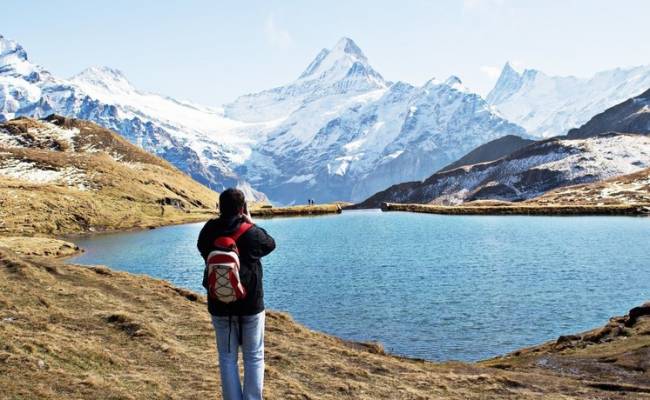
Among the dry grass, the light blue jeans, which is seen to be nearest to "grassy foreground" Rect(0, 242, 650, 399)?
the light blue jeans

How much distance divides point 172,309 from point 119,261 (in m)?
67.8

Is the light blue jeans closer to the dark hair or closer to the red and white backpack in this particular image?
the red and white backpack

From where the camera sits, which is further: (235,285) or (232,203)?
(232,203)

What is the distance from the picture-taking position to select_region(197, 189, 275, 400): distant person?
13570mm

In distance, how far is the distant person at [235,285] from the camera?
44.5 feet

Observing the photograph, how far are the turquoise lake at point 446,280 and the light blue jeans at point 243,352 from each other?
79.7ft

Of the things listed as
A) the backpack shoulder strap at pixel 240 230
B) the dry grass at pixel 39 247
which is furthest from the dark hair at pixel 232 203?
the dry grass at pixel 39 247

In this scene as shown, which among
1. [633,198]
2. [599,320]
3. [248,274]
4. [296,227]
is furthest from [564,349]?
[633,198]

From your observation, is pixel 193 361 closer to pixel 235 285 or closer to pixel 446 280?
pixel 235 285

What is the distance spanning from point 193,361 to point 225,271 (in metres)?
10.2

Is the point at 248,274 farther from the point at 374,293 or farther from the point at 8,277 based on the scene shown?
the point at 374,293

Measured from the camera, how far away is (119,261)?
96.1m

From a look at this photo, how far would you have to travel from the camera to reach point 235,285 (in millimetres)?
13516

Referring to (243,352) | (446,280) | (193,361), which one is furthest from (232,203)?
(446,280)
